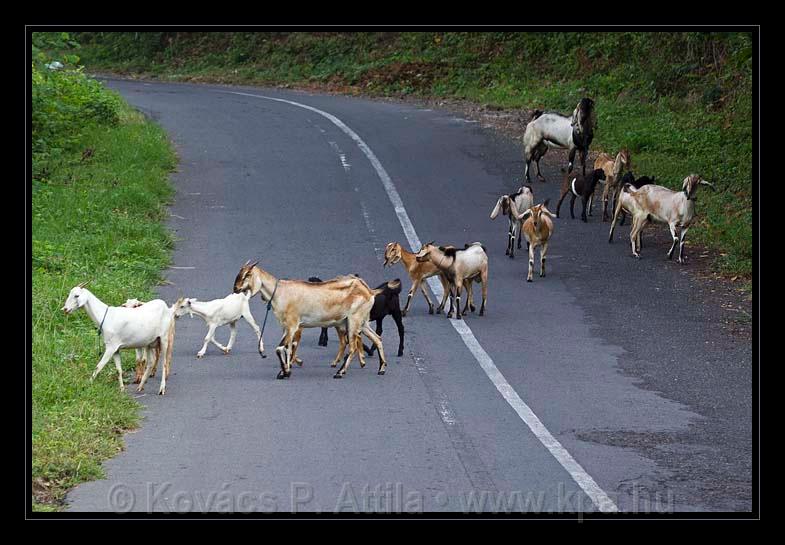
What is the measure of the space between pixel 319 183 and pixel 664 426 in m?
12.8

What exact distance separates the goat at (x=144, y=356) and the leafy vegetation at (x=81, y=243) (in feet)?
0.79

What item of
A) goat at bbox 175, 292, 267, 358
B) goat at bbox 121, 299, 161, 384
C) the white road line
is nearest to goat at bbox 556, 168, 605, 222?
the white road line

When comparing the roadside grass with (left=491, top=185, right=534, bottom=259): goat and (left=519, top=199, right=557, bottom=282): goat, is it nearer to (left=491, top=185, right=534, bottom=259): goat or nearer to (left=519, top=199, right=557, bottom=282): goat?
(left=491, top=185, right=534, bottom=259): goat

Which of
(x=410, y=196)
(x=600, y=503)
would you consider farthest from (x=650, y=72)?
(x=600, y=503)

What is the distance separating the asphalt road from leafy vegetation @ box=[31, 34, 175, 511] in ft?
1.13

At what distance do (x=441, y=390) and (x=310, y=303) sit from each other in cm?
158

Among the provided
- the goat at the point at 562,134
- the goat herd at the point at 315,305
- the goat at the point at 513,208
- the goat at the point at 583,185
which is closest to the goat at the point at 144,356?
the goat herd at the point at 315,305

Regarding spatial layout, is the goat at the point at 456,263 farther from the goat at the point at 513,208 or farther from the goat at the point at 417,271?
the goat at the point at 513,208

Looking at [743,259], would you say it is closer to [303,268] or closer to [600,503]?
[303,268]

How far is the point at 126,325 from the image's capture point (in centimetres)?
1038

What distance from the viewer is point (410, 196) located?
20391mm

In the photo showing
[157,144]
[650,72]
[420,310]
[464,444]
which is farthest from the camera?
[650,72]

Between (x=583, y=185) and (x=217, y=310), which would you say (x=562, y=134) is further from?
(x=217, y=310)

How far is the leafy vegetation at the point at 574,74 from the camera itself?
22.3 m
